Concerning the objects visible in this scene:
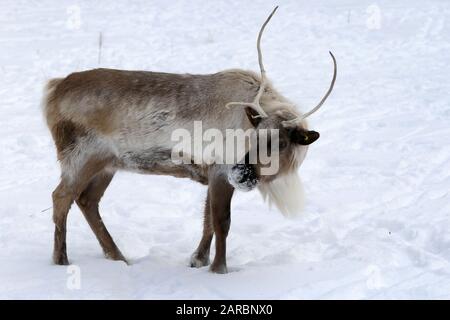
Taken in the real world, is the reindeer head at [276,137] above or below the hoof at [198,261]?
above

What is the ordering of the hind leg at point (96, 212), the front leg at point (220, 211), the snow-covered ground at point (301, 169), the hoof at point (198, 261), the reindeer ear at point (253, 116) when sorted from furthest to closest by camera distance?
the hind leg at point (96, 212)
the hoof at point (198, 261)
the front leg at point (220, 211)
the reindeer ear at point (253, 116)
the snow-covered ground at point (301, 169)

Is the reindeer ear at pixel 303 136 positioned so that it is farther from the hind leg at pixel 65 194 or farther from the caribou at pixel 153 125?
the hind leg at pixel 65 194

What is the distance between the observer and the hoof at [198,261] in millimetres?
5066

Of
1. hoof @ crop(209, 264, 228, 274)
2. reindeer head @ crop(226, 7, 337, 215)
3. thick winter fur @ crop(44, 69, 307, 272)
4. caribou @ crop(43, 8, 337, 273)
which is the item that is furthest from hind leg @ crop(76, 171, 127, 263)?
reindeer head @ crop(226, 7, 337, 215)

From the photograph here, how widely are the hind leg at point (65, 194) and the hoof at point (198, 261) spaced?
90 cm

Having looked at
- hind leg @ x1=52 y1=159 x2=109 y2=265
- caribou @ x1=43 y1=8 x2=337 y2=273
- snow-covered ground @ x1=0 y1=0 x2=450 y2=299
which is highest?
caribou @ x1=43 y1=8 x2=337 y2=273

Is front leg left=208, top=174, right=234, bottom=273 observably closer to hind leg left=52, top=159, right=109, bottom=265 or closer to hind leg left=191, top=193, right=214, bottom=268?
hind leg left=191, top=193, right=214, bottom=268

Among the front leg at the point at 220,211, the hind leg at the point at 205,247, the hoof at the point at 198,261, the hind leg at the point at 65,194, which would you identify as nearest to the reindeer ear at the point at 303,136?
the front leg at the point at 220,211

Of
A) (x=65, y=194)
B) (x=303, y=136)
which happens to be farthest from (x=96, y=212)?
(x=303, y=136)

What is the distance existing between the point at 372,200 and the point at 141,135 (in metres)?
2.20

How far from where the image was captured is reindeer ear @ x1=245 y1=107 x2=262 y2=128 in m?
4.66

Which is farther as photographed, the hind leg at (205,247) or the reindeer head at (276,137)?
the hind leg at (205,247)

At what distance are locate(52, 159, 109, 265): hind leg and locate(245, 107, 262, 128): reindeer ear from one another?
43.1 inches

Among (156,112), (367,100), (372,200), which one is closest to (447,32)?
(367,100)
